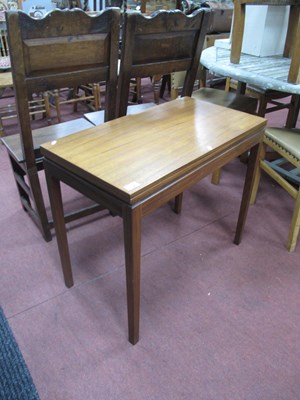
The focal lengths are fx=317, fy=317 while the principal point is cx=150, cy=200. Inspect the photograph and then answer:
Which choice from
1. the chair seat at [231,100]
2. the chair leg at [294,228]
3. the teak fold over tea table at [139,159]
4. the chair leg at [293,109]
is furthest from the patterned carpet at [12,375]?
the chair leg at [293,109]

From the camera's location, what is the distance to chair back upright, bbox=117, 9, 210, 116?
49.8 inches

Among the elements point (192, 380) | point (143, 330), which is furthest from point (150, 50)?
point (192, 380)

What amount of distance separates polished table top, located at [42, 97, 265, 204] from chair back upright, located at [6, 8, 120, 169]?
27 centimetres

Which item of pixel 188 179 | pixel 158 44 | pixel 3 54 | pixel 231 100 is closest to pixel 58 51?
pixel 158 44

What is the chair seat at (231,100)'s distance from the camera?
2.05 m

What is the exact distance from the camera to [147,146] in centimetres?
105

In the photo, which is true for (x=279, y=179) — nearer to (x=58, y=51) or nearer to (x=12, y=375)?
(x=58, y=51)

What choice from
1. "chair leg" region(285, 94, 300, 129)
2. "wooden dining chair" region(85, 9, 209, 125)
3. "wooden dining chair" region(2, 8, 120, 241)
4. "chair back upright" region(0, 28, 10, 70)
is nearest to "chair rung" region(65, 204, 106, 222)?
"wooden dining chair" region(2, 8, 120, 241)

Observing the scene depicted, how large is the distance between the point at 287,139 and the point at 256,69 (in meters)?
0.39

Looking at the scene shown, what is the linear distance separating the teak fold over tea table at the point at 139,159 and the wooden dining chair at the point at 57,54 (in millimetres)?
262

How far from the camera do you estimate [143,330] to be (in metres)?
1.27

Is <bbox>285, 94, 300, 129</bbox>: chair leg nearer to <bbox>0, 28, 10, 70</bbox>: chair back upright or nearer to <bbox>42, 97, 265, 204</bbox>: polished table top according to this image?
<bbox>42, 97, 265, 204</bbox>: polished table top

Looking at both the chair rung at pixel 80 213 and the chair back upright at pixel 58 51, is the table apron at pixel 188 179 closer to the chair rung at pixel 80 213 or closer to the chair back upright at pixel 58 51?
the chair back upright at pixel 58 51

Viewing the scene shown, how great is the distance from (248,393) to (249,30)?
1874 millimetres
